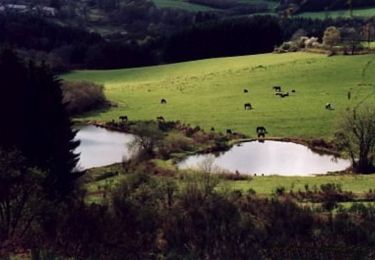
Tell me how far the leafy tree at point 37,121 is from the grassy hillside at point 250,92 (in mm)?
26867

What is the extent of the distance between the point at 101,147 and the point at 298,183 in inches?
912

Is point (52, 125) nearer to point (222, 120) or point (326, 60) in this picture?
point (222, 120)

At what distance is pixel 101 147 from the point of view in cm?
6081

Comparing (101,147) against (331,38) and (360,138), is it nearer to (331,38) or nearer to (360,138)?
(360,138)

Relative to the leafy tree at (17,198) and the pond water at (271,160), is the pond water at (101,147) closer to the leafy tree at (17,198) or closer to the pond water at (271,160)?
the pond water at (271,160)

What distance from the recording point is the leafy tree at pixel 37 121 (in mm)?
34781

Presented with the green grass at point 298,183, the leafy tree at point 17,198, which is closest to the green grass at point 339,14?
the green grass at point 298,183

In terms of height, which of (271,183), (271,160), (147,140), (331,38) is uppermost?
(331,38)

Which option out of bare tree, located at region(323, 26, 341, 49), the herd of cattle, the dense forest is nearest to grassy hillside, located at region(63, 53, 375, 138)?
the herd of cattle

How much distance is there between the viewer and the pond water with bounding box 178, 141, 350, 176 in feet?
167

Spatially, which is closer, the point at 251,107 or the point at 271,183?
the point at 271,183

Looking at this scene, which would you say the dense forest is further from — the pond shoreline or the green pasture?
the green pasture

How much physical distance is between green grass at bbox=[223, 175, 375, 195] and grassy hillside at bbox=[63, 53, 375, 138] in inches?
571

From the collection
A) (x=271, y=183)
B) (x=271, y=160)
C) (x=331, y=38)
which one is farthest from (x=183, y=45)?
(x=271, y=183)
